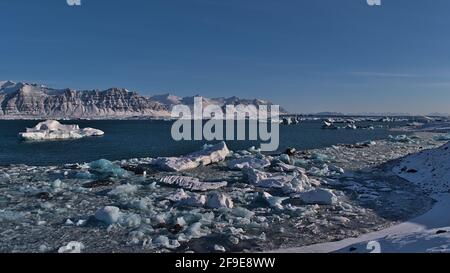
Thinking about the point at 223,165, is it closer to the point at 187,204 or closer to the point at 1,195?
the point at 187,204

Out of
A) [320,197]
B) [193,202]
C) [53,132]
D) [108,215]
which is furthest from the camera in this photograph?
[53,132]

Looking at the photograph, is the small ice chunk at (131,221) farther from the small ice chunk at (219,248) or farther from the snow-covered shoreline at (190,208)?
the small ice chunk at (219,248)

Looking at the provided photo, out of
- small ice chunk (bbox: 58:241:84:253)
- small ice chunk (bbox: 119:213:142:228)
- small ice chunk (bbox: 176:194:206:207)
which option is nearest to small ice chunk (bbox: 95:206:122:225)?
small ice chunk (bbox: 119:213:142:228)

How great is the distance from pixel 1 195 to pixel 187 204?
25.4ft

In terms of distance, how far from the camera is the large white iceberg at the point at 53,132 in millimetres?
56719

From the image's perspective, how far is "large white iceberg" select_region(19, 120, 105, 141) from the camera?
186 ft

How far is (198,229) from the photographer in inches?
451

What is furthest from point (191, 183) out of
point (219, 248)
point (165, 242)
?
point (219, 248)

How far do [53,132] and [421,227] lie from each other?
58.3 meters

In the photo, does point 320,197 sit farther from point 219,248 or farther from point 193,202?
point 219,248

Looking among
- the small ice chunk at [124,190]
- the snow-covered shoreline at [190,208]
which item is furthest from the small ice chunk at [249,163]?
the small ice chunk at [124,190]

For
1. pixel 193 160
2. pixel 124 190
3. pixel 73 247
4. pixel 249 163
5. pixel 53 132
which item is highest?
pixel 53 132

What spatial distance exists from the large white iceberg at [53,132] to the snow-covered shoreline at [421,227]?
51.1 meters

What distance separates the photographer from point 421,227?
476 inches
